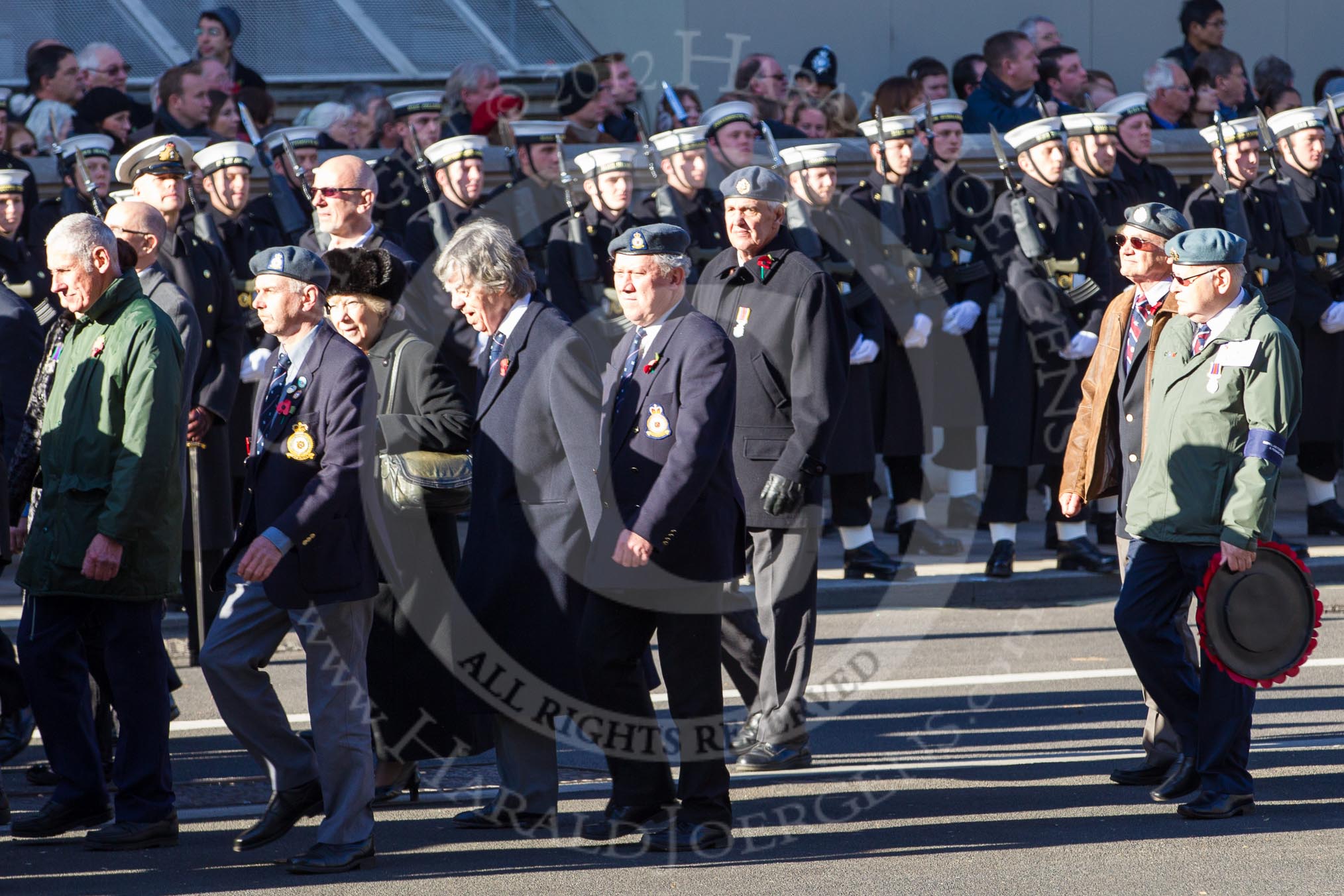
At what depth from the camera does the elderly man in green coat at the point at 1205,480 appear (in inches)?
234

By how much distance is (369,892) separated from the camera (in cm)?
534

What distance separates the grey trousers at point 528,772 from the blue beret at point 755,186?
2023 millimetres

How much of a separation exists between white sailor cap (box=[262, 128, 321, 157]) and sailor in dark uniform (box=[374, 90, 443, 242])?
0.41 metres

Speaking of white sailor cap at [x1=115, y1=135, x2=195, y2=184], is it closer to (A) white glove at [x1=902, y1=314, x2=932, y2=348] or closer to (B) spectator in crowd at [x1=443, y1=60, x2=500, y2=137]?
(B) spectator in crowd at [x1=443, y1=60, x2=500, y2=137]

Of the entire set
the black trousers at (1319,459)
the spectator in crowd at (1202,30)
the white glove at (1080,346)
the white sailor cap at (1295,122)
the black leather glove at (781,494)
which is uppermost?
the spectator in crowd at (1202,30)

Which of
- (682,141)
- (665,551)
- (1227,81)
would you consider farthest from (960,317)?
(665,551)

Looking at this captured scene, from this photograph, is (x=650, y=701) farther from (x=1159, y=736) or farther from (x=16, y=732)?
→ (x=16, y=732)

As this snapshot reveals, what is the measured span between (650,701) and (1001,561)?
476 cm

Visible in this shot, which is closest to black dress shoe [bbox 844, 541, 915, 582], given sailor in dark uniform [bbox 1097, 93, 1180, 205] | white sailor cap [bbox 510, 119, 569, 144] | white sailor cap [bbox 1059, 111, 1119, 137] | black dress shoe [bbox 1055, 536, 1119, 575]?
black dress shoe [bbox 1055, 536, 1119, 575]

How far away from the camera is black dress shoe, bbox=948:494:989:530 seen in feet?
37.5

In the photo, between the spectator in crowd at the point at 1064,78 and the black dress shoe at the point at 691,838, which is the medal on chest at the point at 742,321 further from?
the spectator in crowd at the point at 1064,78

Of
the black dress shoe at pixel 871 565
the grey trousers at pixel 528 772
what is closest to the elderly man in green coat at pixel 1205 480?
the grey trousers at pixel 528 772

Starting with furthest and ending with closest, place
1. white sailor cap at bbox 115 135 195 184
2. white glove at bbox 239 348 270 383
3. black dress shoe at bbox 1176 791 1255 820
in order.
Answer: white glove at bbox 239 348 270 383 → white sailor cap at bbox 115 135 195 184 → black dress shoe at bbox 1176 791 1255 820

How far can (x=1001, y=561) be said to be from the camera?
33.7ft
